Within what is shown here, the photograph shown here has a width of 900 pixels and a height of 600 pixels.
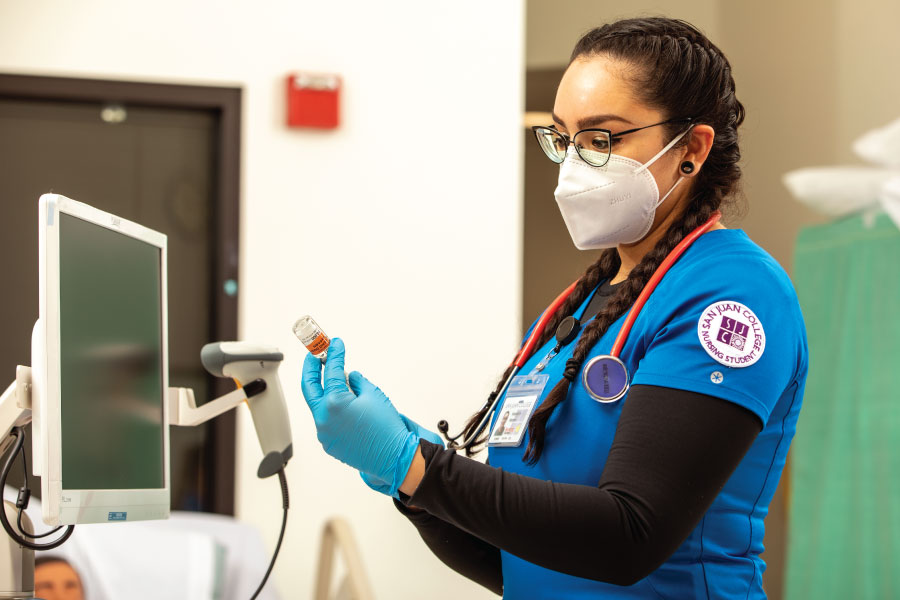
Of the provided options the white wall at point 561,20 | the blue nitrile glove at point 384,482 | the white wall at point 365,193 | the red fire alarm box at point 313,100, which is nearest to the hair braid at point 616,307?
the blue nitrile glove at point 384,482

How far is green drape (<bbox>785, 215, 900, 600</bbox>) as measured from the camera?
285cm

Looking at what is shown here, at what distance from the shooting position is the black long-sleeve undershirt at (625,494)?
84 centimetres

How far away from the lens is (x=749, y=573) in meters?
0.95

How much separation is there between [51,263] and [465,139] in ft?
6.67

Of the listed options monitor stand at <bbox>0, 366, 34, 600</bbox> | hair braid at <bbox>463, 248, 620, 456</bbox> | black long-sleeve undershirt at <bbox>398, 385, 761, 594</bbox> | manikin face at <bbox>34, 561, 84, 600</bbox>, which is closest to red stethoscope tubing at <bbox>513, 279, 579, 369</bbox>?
hair braid at <bbox>463, 248, 620, 456</bbox>

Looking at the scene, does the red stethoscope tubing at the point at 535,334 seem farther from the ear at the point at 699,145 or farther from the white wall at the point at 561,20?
the white wall at the point at 561,20

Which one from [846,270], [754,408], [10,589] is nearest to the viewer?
[754,408]

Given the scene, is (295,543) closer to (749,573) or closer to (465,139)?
(465,139)

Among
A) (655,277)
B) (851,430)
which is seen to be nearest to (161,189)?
→ (655,277)

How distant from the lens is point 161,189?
274 cm

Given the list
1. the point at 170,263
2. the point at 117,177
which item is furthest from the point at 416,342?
the point at 117,177

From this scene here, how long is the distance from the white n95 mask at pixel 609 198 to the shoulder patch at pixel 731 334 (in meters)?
0.24

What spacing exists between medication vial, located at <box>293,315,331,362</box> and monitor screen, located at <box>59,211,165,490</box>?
0.21m

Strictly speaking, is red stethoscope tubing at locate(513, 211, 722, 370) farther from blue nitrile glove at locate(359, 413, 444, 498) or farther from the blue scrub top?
blue nitrile glove at locate(359, 413, 444, 498)
